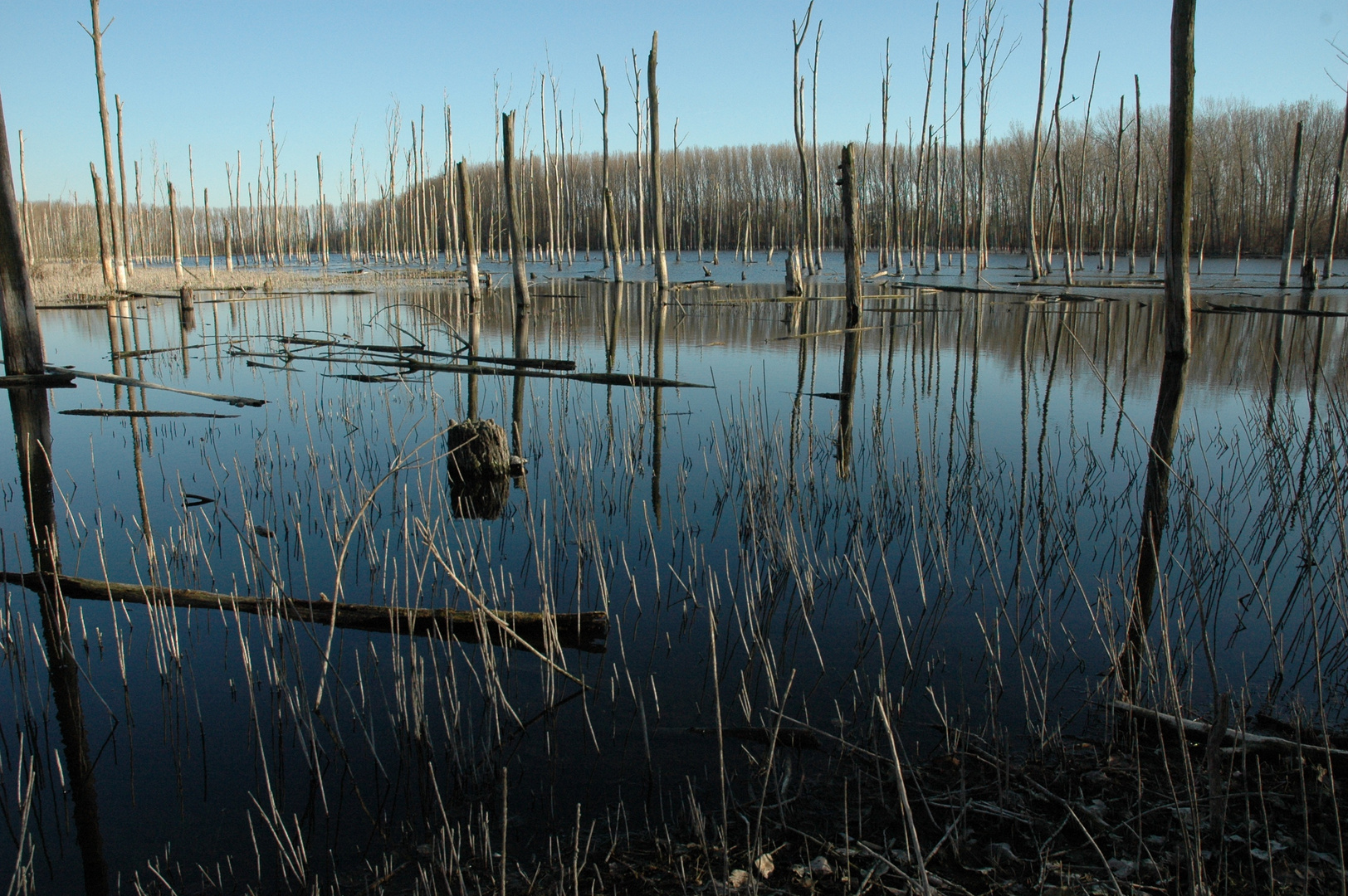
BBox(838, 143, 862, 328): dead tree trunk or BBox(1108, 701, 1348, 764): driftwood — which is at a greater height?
BBox(838, 143, 862, 328): dead tree trunk

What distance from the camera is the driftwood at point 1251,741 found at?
81.4 inches

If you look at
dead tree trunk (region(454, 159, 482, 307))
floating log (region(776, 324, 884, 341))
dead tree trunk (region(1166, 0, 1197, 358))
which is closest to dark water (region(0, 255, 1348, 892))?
dead tree trunk (region(1166, 0, 1197, 358))

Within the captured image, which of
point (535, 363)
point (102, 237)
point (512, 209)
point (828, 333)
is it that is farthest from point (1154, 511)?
point (102, 237)

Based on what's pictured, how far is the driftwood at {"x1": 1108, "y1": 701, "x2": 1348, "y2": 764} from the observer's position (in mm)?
2068

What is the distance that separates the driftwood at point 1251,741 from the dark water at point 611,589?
0.19 meters

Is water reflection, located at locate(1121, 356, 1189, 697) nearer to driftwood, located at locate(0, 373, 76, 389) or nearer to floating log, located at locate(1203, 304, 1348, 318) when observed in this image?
floating log, located at locate(1203, 304, 1348, 318)

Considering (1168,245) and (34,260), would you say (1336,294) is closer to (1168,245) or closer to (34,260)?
(1168,245)

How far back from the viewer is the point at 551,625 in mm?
2711

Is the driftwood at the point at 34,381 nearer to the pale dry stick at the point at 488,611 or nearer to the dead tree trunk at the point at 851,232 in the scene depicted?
the pale dry stick at the point at 488,611

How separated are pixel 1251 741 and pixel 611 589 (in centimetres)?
237

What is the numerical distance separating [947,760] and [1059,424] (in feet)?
16.6

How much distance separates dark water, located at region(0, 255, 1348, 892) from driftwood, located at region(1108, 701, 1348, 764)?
0.19m

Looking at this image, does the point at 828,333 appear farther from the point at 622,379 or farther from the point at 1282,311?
the point at 1282,311

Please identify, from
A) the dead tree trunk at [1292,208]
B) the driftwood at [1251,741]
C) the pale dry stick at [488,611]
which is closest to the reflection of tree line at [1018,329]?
the dead tree trunk at [1292,208]
